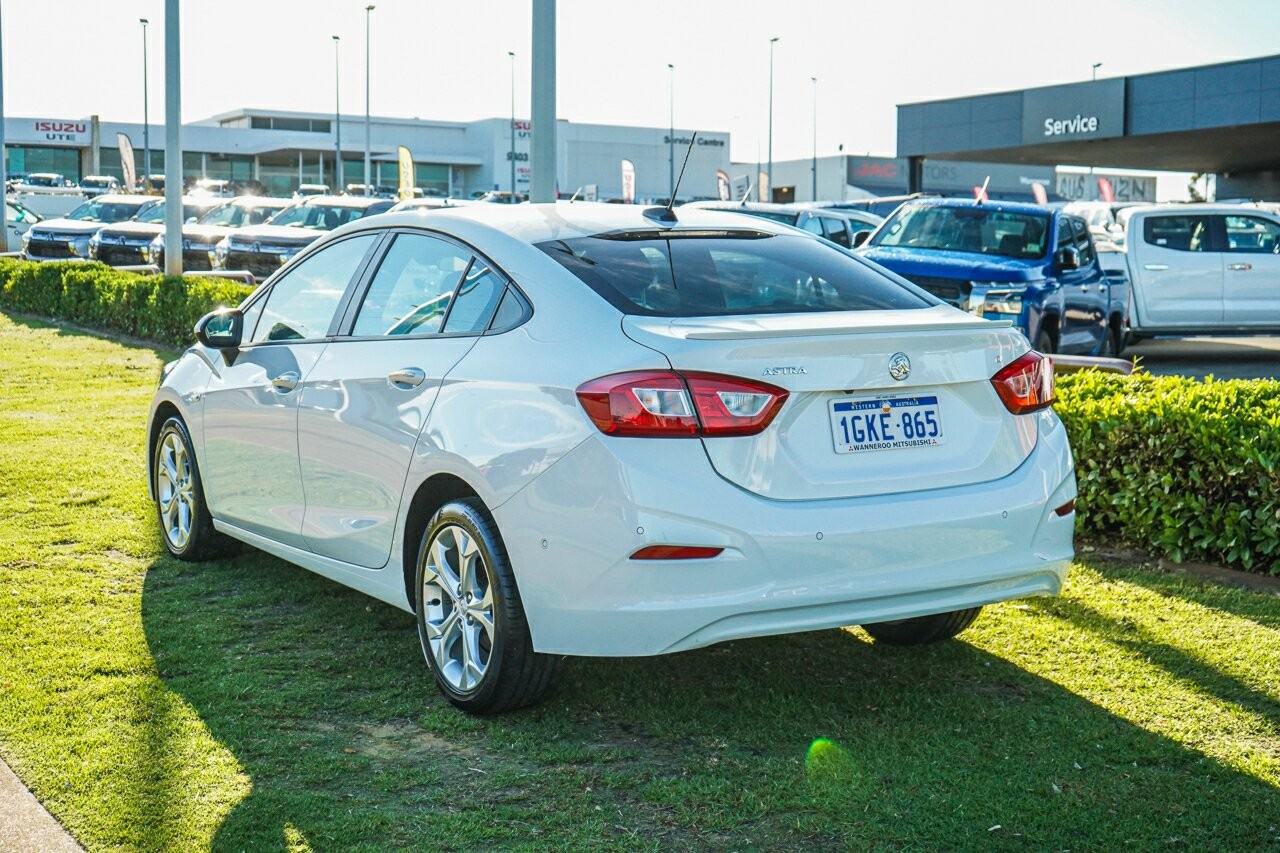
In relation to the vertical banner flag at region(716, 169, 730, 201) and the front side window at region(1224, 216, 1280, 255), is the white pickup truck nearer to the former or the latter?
the front side window at region(1224, 216, 1280, 255)


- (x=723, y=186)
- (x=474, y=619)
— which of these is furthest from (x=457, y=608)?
(x=723, y=186)

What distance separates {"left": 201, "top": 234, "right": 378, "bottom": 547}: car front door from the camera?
5574 mm

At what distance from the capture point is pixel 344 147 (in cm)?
9406

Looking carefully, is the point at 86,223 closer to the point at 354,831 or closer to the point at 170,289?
the point at 170,289

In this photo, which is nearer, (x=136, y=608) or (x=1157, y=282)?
(x=136, y=608)

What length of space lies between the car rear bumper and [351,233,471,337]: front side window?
0.98 m

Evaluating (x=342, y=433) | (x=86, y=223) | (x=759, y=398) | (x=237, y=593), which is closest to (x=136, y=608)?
(x=237, y=593)

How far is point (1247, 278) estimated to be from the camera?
16578mm

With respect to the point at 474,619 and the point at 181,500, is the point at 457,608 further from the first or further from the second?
the point at 181,500

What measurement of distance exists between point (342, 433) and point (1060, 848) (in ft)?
8.90

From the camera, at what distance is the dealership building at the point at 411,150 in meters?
91.6

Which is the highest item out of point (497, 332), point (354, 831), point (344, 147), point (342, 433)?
point (344, 147)

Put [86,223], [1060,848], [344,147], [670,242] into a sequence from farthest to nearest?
[344,147], [86,223], [670,242], [1060,848]

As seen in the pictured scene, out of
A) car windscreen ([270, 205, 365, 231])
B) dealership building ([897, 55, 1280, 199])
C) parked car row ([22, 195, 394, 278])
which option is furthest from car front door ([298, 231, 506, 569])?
dealership building ([897, 55, 1280, 199])
